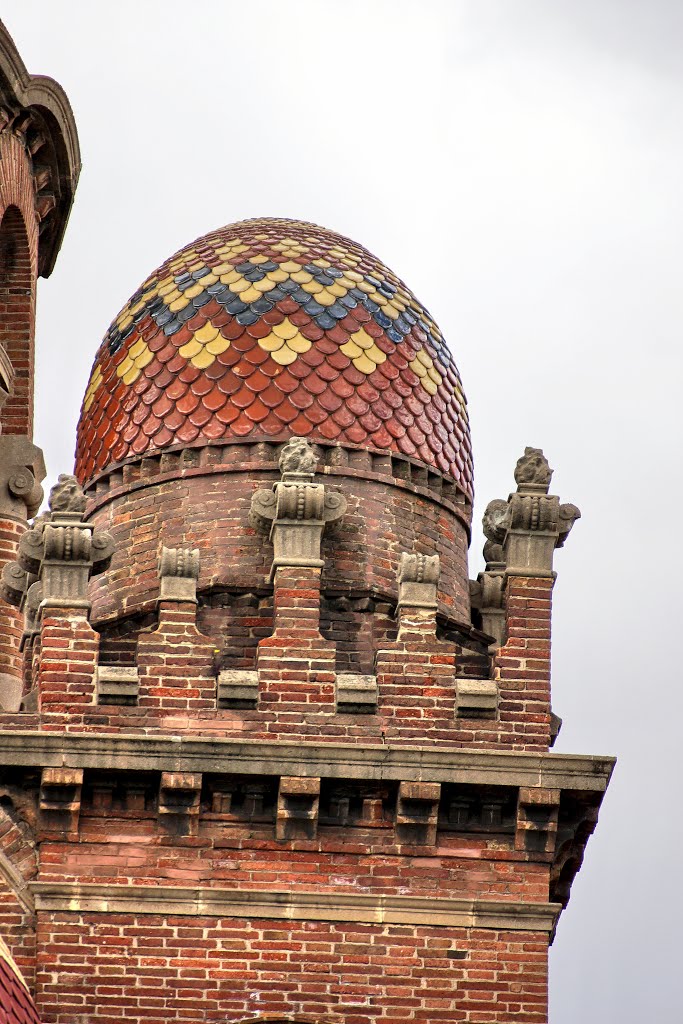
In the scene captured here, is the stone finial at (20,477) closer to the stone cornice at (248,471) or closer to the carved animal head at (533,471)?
the stone cornice at (248,471)

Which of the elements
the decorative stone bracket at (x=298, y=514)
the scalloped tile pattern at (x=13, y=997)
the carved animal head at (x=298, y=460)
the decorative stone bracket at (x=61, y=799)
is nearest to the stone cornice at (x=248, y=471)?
the carved animal head at (x=298, y=460)

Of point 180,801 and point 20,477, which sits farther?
point 20,477

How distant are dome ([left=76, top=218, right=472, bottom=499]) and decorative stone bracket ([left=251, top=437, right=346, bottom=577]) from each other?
6.28 ft

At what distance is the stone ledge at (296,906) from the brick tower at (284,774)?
0.02 m

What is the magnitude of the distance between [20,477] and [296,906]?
6116mm

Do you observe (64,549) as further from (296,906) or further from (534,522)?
(534,522)

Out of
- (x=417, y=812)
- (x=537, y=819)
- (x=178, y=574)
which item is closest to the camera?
(x=417, y=812)

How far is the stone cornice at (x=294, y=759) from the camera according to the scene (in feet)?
84.0

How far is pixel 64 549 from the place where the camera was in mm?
26344

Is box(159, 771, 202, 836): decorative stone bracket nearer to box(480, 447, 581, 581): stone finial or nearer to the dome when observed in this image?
box(480, 447, 581, 581): stone finial

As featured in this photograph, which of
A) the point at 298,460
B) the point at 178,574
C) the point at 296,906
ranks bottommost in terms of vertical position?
the point at 296,906

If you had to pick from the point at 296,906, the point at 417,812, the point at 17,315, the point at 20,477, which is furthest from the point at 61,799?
the point at 17,315

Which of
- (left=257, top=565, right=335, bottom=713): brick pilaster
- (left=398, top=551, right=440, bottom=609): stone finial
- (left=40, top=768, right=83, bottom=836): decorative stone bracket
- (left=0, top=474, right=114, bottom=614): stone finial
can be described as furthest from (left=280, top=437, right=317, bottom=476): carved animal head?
(left=40, top=768, right=83, bottom=836): decorative stone bracket

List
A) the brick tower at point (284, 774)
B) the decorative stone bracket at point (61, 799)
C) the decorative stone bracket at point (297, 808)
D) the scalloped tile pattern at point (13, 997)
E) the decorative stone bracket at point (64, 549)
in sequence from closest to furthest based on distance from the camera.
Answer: the scalloped tile pattern at point (13, 997) → the brick tower at point (284, 774) → the decorative stone bracket at point (61, 799) → the decorative stone bracket at point (297, 808) → the decorative stone bracket at point (64, 549)
